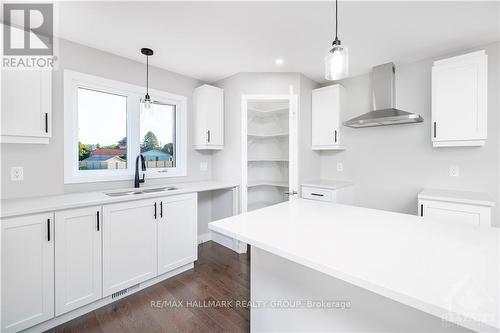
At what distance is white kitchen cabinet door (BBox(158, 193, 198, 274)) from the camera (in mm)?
2342

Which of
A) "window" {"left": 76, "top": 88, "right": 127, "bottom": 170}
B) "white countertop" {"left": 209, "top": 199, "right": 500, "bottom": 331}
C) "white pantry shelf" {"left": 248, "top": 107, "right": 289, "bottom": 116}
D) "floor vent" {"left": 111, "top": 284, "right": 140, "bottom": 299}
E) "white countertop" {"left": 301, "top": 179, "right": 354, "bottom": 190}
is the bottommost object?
"floor vent" {"left": 111, "top": 284, "right": 140, "bottom": 299}

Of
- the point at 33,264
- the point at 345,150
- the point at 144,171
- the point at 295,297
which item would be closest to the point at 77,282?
the point at 33,264

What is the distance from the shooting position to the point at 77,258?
1.79m

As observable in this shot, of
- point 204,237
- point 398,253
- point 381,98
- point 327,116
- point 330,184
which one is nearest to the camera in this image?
point 398,253

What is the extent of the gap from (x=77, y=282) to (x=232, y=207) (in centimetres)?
183

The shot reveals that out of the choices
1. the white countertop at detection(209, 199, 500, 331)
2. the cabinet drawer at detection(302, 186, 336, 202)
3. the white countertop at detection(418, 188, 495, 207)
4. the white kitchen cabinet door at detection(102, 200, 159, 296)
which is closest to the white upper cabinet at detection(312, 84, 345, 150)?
the cabinet drawer at detection(302, 186, 336, 202)

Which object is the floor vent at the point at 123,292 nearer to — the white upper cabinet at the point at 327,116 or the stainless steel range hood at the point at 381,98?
the white upper cabinet at the point at 327,116

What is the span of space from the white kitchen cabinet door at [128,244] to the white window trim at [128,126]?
691mm

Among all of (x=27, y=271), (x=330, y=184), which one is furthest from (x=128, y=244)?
(x=330, y=184)

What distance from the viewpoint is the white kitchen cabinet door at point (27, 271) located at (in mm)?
1507

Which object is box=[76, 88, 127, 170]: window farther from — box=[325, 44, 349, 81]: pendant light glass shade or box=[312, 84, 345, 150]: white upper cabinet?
box=[312, 84, 345, 150]: white upper cabinet

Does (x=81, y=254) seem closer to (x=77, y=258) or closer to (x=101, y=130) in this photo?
(x=77, y=258)

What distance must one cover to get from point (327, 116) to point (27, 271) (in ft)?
11.7

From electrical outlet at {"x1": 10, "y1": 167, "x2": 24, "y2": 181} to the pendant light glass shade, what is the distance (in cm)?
267
